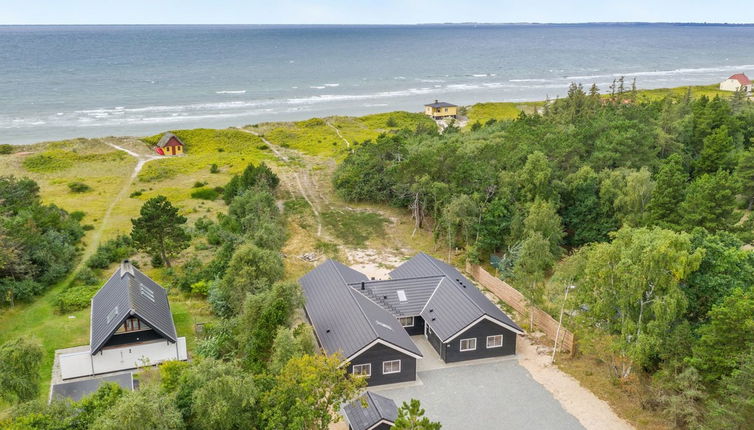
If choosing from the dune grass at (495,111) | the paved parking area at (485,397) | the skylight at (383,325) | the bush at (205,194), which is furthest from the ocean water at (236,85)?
the paved parking area at (485,397)

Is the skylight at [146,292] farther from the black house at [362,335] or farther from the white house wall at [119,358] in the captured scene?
the black house at [362,335]

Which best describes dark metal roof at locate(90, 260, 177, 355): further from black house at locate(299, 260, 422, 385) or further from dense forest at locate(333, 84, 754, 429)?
dense forest at locate(333, 84, 754, 429)

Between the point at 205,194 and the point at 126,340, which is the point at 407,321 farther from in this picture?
the point at 205,194

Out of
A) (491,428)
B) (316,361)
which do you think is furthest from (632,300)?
(316,361)

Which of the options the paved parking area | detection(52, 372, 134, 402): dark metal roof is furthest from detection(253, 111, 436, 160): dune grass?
detection(52, 372, 134, 402): dark metal roof

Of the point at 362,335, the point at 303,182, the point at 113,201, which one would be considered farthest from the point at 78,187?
the point at 362,335
